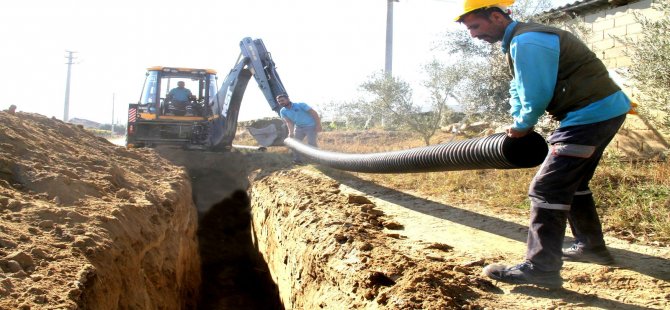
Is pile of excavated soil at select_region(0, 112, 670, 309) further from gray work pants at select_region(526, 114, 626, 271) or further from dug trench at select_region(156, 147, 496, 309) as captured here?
gray work pants at select_region(526, 114, 626, 271)

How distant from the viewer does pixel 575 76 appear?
3.03 meters

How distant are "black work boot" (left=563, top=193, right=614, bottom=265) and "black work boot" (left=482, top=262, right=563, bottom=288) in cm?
59

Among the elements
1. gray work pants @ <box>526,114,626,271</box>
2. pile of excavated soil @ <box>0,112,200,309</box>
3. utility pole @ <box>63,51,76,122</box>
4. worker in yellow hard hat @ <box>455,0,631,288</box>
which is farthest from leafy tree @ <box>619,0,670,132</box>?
utility pole @ <box>63,51,76,122</box>

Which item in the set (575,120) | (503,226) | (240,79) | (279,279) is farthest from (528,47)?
(240,79)

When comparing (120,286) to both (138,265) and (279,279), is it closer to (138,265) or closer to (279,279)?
(138,265)

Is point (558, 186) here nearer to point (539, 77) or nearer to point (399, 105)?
point (539, 77)

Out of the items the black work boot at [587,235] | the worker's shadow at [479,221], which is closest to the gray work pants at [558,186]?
the black work boot at [587,235]

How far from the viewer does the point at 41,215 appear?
3883mm

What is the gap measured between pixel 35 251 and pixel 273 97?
7.68 m

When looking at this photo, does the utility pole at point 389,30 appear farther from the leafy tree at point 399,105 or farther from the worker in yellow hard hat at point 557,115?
the worker in yellow hard hat at point 557,115

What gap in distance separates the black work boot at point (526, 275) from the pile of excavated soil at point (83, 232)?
8.42ft

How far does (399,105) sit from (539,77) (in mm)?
12388

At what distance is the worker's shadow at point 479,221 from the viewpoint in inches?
130

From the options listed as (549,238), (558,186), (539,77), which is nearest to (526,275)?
(549,238)
